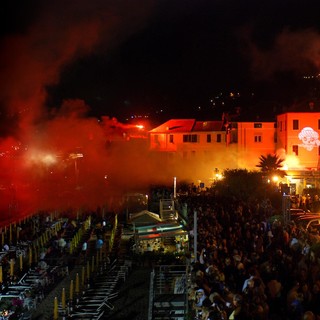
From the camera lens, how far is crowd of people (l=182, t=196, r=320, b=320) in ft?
28.6

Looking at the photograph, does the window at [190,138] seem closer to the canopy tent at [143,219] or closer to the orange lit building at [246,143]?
the orange lit building at [246,143]

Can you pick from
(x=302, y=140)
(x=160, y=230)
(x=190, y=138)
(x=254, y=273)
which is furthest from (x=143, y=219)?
(x=190, y=138)

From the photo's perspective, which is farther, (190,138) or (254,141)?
(190,138)

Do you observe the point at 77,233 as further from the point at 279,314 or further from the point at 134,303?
the point at 279,314

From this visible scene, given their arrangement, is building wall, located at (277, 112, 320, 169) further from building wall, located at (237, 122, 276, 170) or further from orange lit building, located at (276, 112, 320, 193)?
building wall, located at (237, 122, 276, 170)

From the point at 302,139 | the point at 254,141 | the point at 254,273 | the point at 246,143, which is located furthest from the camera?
the point at 246,143

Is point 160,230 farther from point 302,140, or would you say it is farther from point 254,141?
point 254,141

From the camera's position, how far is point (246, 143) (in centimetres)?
3709

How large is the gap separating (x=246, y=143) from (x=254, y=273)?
27732 mm

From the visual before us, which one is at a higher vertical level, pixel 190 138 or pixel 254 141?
pixel 190 138

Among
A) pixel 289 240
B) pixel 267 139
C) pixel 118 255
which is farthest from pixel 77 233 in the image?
pixel 267 139

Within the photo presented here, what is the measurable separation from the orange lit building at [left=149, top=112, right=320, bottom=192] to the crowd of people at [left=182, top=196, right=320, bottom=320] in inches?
560

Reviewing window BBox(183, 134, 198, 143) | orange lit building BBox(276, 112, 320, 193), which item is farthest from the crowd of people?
window BBox(183, 134, 198, 143)

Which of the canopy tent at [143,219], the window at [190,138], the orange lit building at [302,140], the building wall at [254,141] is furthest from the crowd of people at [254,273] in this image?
the window at [190,138]
